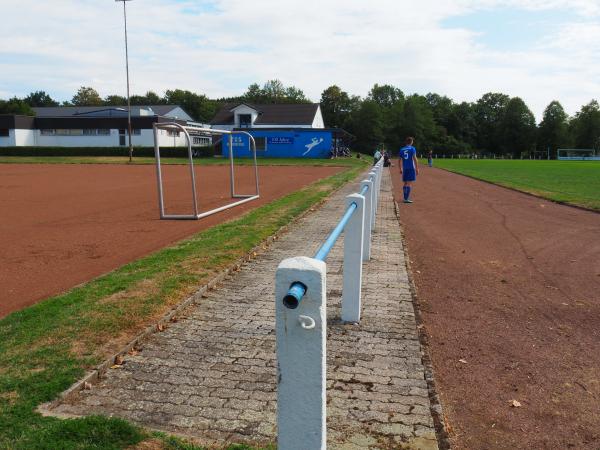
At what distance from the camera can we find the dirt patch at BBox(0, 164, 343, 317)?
6.80 metres

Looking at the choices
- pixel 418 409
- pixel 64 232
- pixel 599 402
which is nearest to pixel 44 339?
pixel 418 409

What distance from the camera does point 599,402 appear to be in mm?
3506

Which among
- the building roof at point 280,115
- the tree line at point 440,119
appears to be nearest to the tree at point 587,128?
the tree line at point 440,119

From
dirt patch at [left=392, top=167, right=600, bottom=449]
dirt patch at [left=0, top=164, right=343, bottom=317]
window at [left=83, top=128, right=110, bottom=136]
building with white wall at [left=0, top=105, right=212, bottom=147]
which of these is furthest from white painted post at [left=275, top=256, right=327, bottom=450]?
window at [left=83, top=128, right=110, bottom=136]

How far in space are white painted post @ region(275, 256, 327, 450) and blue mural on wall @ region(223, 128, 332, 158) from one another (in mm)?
49128

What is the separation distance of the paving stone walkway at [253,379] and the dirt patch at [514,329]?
0.94 ft

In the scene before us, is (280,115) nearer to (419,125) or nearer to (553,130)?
(419,125)

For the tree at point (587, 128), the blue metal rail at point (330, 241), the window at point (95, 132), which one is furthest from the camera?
the tree at point (587, 128)

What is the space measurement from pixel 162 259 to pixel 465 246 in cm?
510

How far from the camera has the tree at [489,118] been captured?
351 feet

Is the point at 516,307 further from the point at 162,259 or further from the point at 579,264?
the point at 162,259

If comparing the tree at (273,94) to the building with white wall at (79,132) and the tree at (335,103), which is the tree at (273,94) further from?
the building with white wall at (79,132)

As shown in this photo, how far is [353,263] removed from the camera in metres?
4.97

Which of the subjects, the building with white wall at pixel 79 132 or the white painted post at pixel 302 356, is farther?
the building with white wall at pixel 79 132
